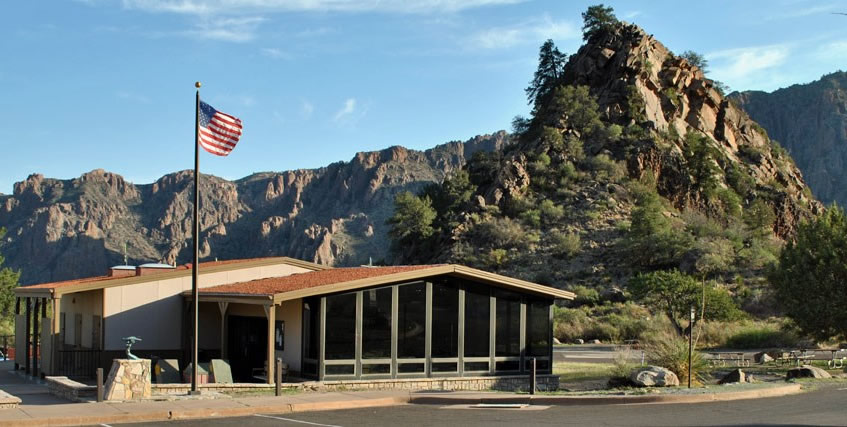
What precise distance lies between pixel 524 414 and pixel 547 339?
358 inches

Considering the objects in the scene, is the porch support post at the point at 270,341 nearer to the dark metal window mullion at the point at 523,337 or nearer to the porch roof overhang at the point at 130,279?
the porch roof overhang at the point at 130,279

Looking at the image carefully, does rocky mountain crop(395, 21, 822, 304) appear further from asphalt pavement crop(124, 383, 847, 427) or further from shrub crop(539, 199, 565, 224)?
asphalt pavement crop(124, 383, 847, 427)

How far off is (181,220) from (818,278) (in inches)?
6079

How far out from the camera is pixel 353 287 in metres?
24.9

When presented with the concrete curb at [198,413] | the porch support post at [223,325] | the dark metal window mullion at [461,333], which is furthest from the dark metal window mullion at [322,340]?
the dark metal window mullion at [461,333]

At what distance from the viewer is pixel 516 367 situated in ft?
91.3

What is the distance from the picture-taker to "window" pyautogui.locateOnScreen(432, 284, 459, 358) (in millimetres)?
26500

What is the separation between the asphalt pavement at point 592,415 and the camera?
58.5 feet

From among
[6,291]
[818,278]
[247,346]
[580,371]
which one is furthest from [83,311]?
[6,291]

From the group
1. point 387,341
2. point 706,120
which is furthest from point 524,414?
point 706,120

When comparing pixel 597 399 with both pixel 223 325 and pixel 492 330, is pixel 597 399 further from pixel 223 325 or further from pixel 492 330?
pixel 223 325

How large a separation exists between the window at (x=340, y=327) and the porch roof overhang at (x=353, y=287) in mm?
437

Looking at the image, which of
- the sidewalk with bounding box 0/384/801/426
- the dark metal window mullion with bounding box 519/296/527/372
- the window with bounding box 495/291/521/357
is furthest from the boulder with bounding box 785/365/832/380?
the window with bounding box 495/291/521/357

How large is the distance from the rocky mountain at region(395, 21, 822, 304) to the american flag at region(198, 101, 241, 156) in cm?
4819
